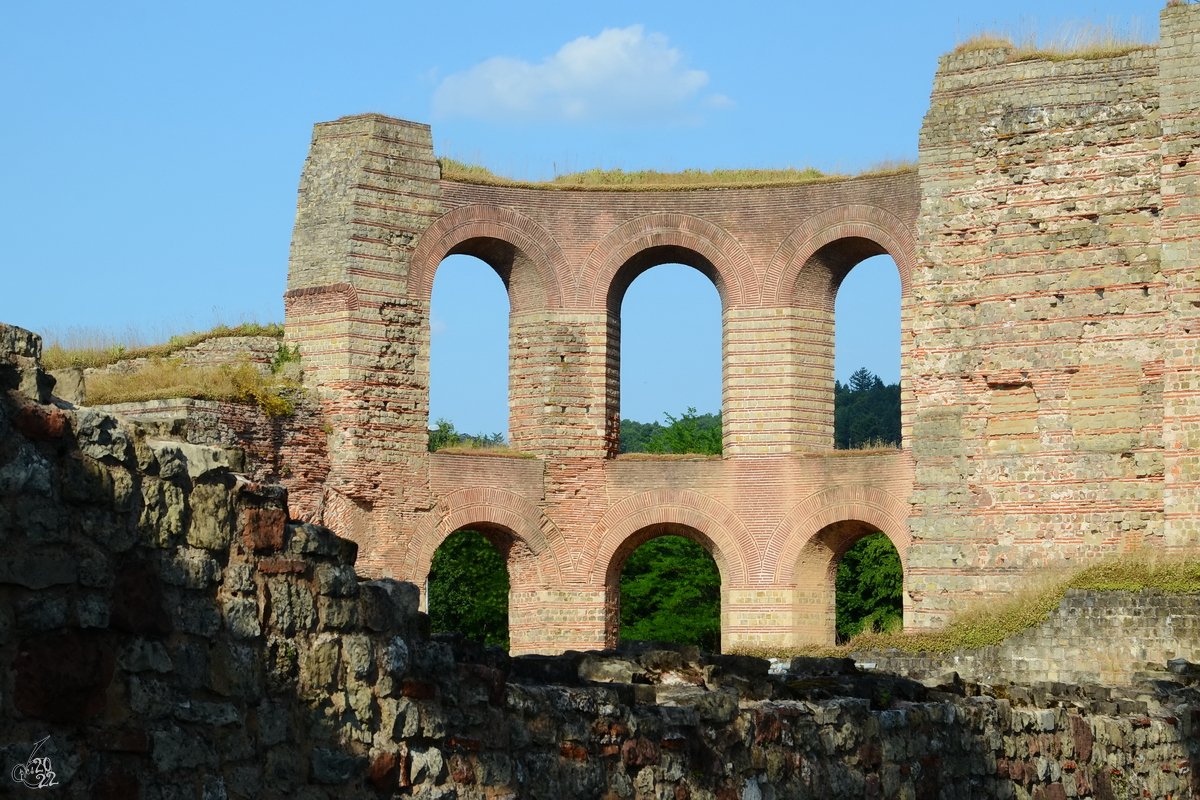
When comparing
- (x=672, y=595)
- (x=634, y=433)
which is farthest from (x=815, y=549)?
(x=634, y=433)

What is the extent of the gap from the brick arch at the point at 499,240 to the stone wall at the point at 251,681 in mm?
16739

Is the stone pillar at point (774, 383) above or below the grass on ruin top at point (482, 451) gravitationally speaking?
Result: above

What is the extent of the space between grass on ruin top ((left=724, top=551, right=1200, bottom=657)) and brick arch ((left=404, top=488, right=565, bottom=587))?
5.33 meters

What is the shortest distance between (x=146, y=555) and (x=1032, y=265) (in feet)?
60.5

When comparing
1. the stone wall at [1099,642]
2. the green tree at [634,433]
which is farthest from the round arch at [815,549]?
the green tree at [634,433]

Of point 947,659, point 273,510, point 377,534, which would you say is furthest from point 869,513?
point 273,510

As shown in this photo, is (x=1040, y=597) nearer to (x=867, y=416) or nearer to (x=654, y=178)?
(x=654, y=178)

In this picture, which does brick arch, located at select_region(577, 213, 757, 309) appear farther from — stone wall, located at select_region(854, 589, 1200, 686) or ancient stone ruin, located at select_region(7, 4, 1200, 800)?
stone wall, located at select_region(854, 589, 1200, 686)

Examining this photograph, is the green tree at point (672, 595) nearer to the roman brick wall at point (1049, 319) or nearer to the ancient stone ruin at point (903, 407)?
the ancient stone ruin at point (903, 407)

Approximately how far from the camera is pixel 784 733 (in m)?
8.09

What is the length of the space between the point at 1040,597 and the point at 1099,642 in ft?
3.82

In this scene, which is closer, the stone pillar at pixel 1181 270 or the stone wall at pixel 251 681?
the stone wall at pixel 251 681

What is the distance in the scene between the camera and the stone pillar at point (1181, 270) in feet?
67.3

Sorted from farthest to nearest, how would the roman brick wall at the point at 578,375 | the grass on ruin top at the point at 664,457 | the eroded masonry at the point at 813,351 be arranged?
1. the grass on ruin top at the point at 664,457
2. the roman brick wall at the point at 578,375
3. the eroded masonry at the point at 813,351
